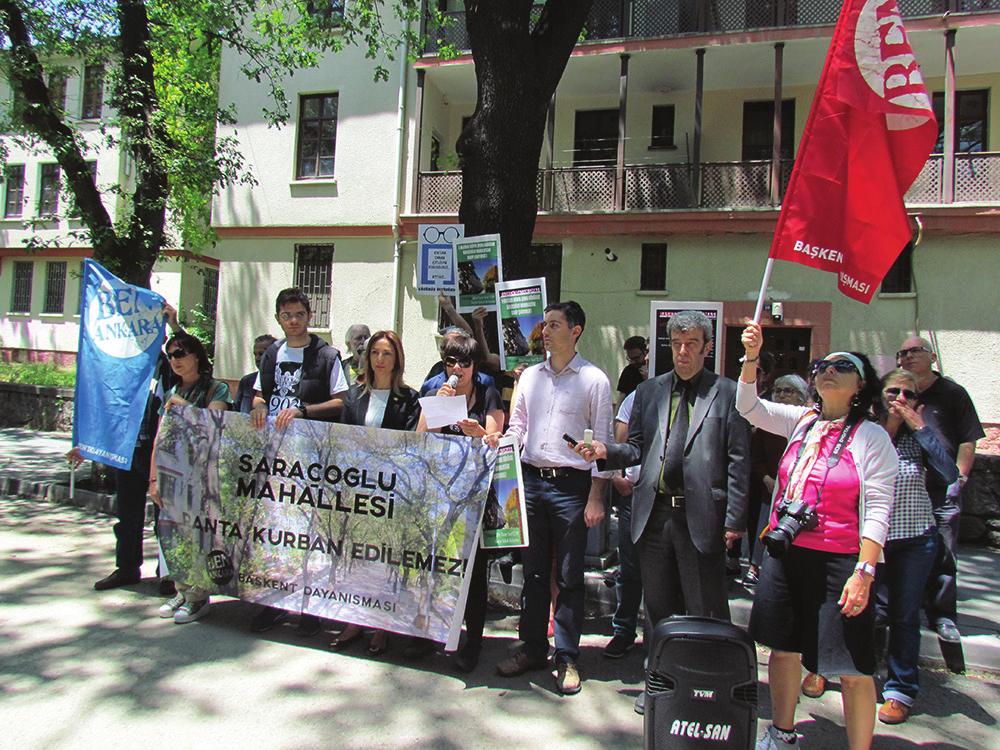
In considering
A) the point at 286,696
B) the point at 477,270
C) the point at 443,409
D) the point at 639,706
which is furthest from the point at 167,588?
the point at 639,706

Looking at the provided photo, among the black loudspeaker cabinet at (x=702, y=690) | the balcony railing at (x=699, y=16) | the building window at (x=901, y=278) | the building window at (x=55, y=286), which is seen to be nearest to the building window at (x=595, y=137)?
the balcony railing at (x=699, y=16)

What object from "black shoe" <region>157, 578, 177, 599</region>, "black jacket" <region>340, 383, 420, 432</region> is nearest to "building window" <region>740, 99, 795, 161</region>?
"black jacket" <region>340, 383, 420, 432</region>

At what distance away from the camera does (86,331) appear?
5.94 m

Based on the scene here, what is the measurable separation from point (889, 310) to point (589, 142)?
25.9 ft

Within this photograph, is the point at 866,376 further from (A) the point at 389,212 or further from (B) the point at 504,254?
(A) the point at 389,212

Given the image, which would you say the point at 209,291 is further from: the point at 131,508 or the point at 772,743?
the point at 772,743

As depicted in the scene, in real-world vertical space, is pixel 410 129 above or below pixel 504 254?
above

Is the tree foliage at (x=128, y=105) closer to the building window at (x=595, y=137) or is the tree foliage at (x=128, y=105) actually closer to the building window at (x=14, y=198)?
the building window at (x=595, y=137)

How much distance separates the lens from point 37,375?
21250 mm

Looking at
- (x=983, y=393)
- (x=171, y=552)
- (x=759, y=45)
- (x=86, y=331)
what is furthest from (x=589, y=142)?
(x=171, y=552)

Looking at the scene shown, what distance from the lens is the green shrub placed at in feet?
66.7

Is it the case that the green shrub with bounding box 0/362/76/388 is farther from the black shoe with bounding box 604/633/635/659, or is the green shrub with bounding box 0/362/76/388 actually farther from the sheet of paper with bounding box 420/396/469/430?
the black shoe with bounding box 604/633/635/659

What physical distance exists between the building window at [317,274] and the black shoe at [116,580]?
12.8 m

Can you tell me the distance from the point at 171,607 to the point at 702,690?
3.71 meters
